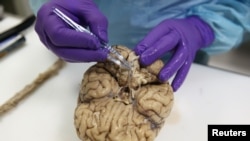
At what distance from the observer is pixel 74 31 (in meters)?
0.63

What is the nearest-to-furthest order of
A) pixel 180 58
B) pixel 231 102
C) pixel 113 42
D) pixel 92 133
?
pixel 92 133
pixel 180 58
pixel 231 102
pixel 113 42

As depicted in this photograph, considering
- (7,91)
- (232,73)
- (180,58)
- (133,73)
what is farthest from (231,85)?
(7,91)

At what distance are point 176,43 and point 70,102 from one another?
0.30 meters

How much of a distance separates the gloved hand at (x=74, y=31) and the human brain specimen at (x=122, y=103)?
0.04 m

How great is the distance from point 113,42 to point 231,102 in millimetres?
352

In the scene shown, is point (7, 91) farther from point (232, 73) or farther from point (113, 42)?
point (232, 73)

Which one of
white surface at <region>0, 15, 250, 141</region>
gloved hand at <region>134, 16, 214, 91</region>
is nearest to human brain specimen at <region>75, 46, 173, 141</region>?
gloved hand at <region>134, 16, 214, 91</region>

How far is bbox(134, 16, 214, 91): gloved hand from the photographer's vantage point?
2.20 ft

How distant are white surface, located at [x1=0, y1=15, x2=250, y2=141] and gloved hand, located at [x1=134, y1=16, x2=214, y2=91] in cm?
10

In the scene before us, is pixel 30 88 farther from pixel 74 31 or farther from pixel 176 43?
pixel 176 43

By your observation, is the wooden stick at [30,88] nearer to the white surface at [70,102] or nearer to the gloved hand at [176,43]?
the white surface at [70,102]

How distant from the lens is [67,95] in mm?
841

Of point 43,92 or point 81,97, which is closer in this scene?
point 81,97

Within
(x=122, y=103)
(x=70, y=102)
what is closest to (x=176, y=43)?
(x=122, y=103)
